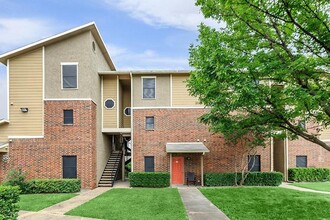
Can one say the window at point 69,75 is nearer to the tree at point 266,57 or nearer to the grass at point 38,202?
the grass at point 38,202

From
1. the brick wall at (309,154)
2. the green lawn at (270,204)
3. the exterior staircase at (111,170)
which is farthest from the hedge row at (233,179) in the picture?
the exterior staircase at (111,170)

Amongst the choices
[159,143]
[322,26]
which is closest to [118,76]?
[159,143]

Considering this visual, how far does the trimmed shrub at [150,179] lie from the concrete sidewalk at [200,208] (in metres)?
3.44

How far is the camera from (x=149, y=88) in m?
18.1

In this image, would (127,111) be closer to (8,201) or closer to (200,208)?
(200,208)

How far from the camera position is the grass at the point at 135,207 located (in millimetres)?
8891

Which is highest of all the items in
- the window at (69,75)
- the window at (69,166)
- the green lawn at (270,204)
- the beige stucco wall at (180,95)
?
the window at (69,75)

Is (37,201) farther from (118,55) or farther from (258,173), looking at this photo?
(118,55)

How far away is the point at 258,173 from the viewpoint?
55.6 ft

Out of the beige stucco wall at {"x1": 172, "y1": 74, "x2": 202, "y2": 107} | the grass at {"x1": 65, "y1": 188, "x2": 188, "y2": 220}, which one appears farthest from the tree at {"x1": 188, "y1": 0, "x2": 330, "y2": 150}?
the beige stucco wall at {"x1": 172, "y1": 74, "x2": 202, "y2": 107}

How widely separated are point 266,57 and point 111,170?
13.5 m

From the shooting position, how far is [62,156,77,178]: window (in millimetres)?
15547

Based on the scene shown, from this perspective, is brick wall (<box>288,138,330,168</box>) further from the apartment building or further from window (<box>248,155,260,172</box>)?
window (<box>248,155,260,172</box>)

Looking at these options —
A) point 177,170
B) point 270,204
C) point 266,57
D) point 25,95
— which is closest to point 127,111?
point 177,170
